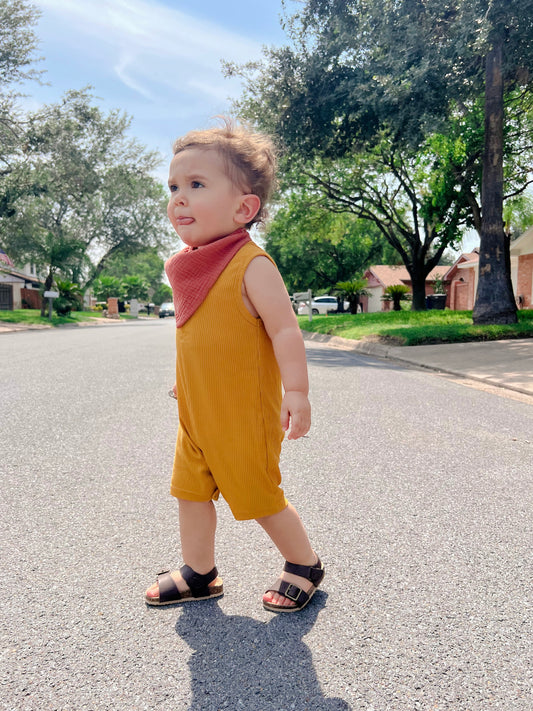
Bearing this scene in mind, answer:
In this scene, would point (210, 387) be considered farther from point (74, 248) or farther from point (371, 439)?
point (74, 248)

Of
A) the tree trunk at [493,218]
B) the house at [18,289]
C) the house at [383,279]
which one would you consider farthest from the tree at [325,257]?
the tree trunk at [493,218]

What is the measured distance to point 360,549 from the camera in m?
2.38

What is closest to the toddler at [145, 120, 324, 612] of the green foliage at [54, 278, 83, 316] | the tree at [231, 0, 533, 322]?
the tree at [231, 0, 533, 322]

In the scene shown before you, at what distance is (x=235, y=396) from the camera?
187 cm

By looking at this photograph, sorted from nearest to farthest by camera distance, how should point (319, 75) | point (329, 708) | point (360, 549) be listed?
point (329, 708)
point (360, 549)
point (319, 75)

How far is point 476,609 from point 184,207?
1658mm

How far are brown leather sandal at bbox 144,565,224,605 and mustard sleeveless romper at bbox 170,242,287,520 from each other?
308 mm

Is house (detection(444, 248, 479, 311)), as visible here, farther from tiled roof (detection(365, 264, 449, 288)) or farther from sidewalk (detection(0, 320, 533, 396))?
sidewalk (detection(0, 320, 533, 396))

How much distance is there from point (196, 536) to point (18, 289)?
49475 mm

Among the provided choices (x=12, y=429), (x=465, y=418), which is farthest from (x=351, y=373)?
(x=12, y=429)

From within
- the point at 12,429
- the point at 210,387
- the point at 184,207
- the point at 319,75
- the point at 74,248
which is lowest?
the point at 12,429

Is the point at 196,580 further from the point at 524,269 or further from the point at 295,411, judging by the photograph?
the point at 524,269

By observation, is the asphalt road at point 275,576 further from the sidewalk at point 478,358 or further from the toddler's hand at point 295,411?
the sidewalk at point 478,358

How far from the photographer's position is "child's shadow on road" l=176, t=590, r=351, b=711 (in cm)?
147
